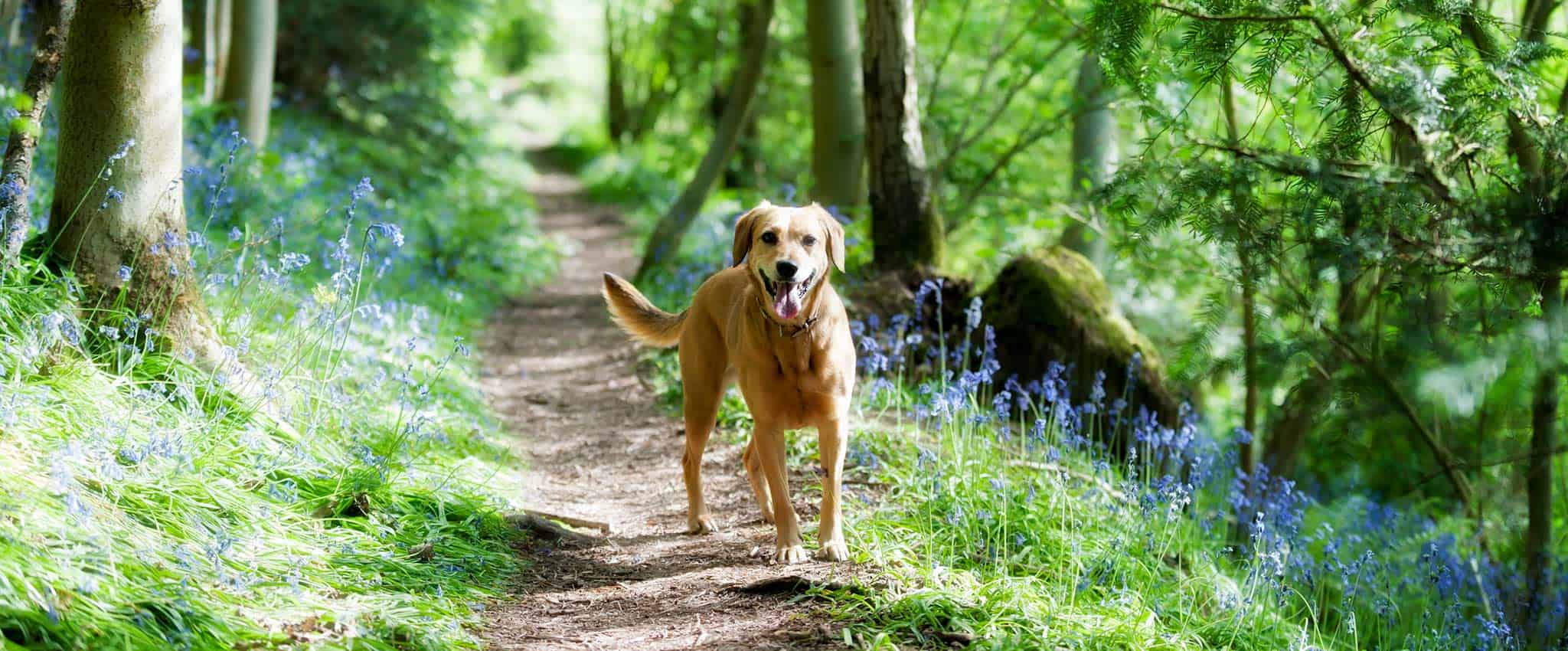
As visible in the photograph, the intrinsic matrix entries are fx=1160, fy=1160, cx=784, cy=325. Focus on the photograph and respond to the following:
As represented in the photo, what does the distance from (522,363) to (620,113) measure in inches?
753

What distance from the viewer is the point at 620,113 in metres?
28.0

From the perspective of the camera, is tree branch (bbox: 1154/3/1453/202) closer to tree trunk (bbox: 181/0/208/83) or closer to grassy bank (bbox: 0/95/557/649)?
grassy bank (bbox: 0/95/557/649)

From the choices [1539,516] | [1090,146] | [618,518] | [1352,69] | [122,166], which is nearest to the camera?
[1352,69]

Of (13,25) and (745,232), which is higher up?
(13,25)

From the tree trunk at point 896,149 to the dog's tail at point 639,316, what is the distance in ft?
9.36

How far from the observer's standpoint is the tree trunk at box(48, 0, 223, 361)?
4.86 m

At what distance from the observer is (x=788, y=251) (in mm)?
4684

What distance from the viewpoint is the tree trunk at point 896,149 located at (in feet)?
27.0

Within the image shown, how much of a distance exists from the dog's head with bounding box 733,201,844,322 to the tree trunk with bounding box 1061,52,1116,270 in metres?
4.61

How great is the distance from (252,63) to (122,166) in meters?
5.19

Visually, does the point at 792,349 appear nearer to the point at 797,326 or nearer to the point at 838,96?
the point at 797,326

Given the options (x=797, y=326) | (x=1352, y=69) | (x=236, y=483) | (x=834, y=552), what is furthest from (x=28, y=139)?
(x=1352, y=69)

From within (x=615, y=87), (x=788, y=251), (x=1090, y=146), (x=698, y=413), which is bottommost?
(x=698, y=413)

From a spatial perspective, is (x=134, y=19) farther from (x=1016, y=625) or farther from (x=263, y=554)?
(x=1016, y=625)
